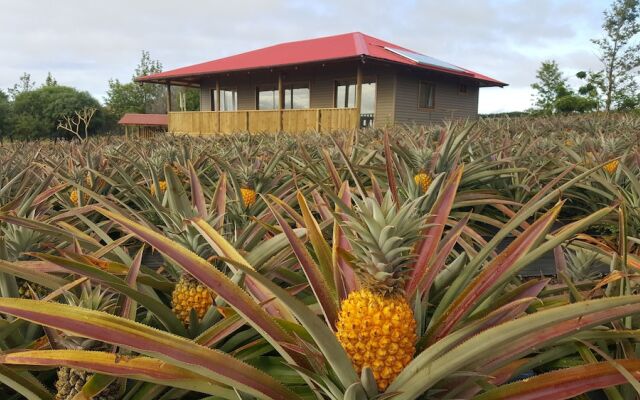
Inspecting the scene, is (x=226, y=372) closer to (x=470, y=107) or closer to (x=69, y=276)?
(x=69, y=276)

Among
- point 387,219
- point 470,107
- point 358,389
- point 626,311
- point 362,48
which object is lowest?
point 358,389

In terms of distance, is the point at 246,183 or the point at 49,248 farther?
the point at 246,183

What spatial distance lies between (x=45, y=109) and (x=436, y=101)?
1170 inches

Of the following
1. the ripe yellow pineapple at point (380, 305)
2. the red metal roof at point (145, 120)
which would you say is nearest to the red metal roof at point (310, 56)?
the red metal roof at point (145, 120)

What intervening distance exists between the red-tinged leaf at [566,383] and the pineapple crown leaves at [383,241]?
0.29 metres

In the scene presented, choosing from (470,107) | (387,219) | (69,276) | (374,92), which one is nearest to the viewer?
(387,219)

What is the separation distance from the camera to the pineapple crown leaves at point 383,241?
0.83 m

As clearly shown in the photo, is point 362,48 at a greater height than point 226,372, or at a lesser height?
greater

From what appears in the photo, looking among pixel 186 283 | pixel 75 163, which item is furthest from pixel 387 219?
pixel 75 163

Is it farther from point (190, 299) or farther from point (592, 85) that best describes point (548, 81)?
point (190, 299)

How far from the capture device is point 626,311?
805mm

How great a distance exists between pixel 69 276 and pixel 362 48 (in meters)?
17.8

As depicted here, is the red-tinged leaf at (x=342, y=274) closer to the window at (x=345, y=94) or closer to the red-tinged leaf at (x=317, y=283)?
the red-tinged leaf at (x=317, y=283)

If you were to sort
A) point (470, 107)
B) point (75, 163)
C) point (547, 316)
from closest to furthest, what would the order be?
point (547, 316) < point (75, 163) < point (470, 107)
